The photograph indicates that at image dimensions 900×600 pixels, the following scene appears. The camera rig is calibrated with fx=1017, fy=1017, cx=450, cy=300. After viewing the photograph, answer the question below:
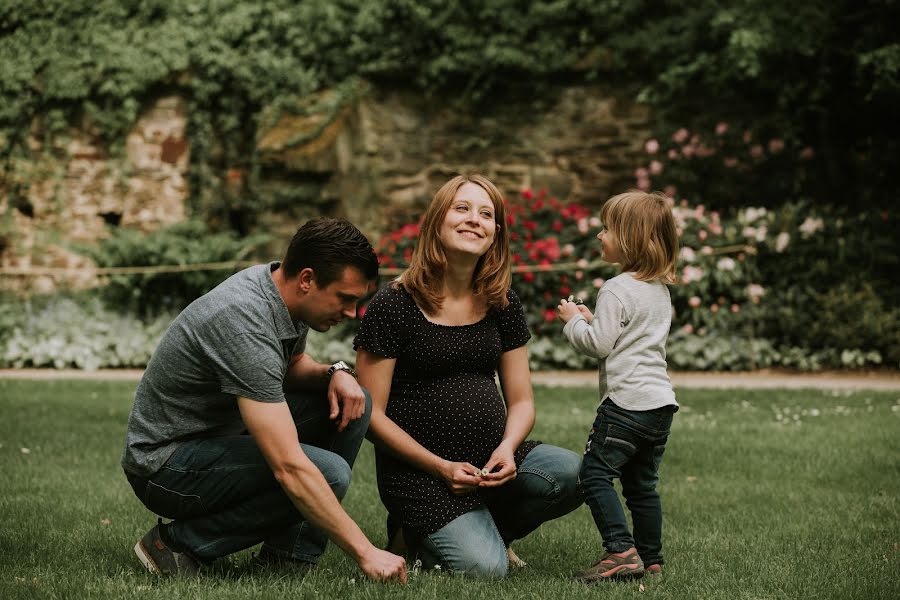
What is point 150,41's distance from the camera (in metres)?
10.9

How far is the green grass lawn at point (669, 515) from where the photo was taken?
3.15 meters

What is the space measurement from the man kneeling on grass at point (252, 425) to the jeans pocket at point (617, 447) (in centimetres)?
79

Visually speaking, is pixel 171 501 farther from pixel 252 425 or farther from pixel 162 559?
pixel 252 425

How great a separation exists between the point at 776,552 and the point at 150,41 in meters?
9.21

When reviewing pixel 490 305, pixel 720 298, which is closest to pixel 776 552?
pixel 490 305

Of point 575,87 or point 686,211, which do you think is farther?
point 575,87

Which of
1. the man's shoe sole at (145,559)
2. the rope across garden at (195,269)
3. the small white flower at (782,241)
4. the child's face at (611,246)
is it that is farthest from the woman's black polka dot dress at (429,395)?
the small white flower at (782,241)

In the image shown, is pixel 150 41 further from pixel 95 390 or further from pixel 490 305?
pixel 490 305

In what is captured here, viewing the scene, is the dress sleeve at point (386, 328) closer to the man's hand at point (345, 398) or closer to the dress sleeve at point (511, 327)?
the man's hand at point (345, 398)

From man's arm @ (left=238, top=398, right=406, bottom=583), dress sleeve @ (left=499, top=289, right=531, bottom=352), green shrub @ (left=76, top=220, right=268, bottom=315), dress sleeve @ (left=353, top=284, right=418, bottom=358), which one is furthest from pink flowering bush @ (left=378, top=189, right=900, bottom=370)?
man's arm @ (left=238, top=398, right=406, bottom=583)

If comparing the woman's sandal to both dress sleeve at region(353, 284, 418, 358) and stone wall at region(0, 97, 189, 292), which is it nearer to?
dress sleeve at region(353, 284, 418, 358)

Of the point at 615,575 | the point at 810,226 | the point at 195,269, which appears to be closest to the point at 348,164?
the point at 195,269

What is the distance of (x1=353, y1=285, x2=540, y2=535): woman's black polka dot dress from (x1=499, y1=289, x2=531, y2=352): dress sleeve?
69 mm

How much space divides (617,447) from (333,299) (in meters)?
1.07
